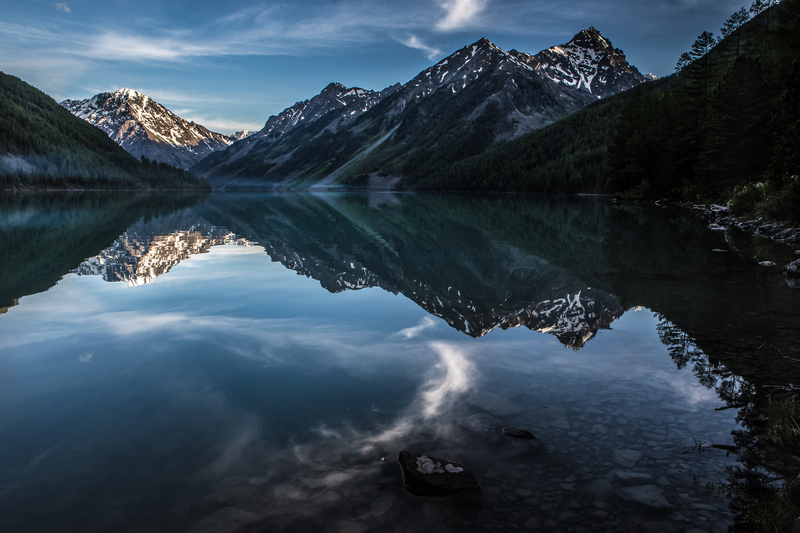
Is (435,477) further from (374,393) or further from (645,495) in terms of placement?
(374,393)

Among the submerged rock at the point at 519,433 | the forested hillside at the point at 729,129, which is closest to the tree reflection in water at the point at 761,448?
the submerged rock at the point at 519,433

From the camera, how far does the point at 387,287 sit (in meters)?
18.6

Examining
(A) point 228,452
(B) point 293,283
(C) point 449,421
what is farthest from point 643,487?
(B) point 293,283

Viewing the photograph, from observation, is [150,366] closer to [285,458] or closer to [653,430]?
[285,458]

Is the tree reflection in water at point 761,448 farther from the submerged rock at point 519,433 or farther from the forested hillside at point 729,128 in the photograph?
the forested hillside at point 729,128

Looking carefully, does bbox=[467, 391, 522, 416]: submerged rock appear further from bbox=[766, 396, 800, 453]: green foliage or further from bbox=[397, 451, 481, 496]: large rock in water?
bbox=[766, 396, 800, 453]: green foliage

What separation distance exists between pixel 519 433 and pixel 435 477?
72.5 inches

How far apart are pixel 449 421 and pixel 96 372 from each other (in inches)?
292

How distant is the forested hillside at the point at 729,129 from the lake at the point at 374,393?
21.6 m

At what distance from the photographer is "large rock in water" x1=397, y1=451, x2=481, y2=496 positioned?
5820 millimetres

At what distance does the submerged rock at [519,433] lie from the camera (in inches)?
280

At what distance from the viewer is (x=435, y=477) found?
234 inches

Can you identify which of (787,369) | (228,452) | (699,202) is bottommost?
(228,452)

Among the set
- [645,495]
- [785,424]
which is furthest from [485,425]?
[785,424]
